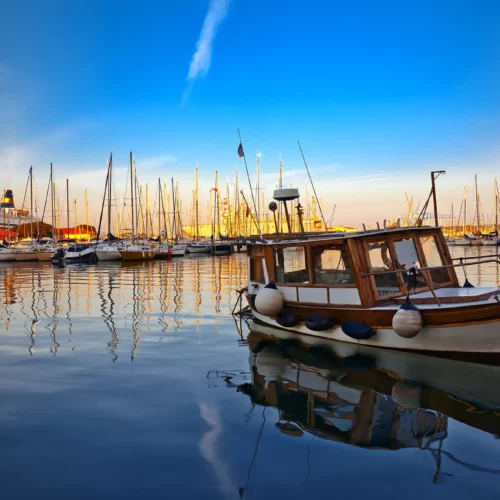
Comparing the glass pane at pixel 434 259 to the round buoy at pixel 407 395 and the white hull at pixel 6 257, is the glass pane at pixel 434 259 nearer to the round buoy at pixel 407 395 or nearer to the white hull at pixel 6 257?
the round buoy at pixel 407 395

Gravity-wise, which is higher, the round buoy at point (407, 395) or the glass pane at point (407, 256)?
the glass pane at point (407, 256)

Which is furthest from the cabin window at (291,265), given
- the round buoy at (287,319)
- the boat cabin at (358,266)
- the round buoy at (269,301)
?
the round buoy at (287,319)

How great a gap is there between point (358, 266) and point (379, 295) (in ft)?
3.13

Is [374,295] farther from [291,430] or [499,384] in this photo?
[291,430]

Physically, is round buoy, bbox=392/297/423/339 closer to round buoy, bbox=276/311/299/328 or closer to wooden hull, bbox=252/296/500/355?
wooden hull, bbox=252/296/500/355

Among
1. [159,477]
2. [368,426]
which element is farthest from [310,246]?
[159,477]

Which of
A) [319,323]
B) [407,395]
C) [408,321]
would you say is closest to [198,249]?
[319,323]

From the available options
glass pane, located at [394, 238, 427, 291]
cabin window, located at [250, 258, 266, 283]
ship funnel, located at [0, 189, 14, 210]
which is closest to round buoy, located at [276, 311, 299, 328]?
cabin window, located at [250, 258, 266, 283]

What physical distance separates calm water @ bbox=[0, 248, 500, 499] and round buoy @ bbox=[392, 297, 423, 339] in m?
0.73

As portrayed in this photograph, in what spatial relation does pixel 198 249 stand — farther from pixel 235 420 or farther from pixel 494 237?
pixel 235 420

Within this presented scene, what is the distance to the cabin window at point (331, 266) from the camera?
38.2 feet

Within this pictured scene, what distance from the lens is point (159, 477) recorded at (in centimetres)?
548

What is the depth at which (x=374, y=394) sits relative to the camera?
8.41 meters

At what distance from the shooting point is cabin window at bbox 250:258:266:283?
559 inches
